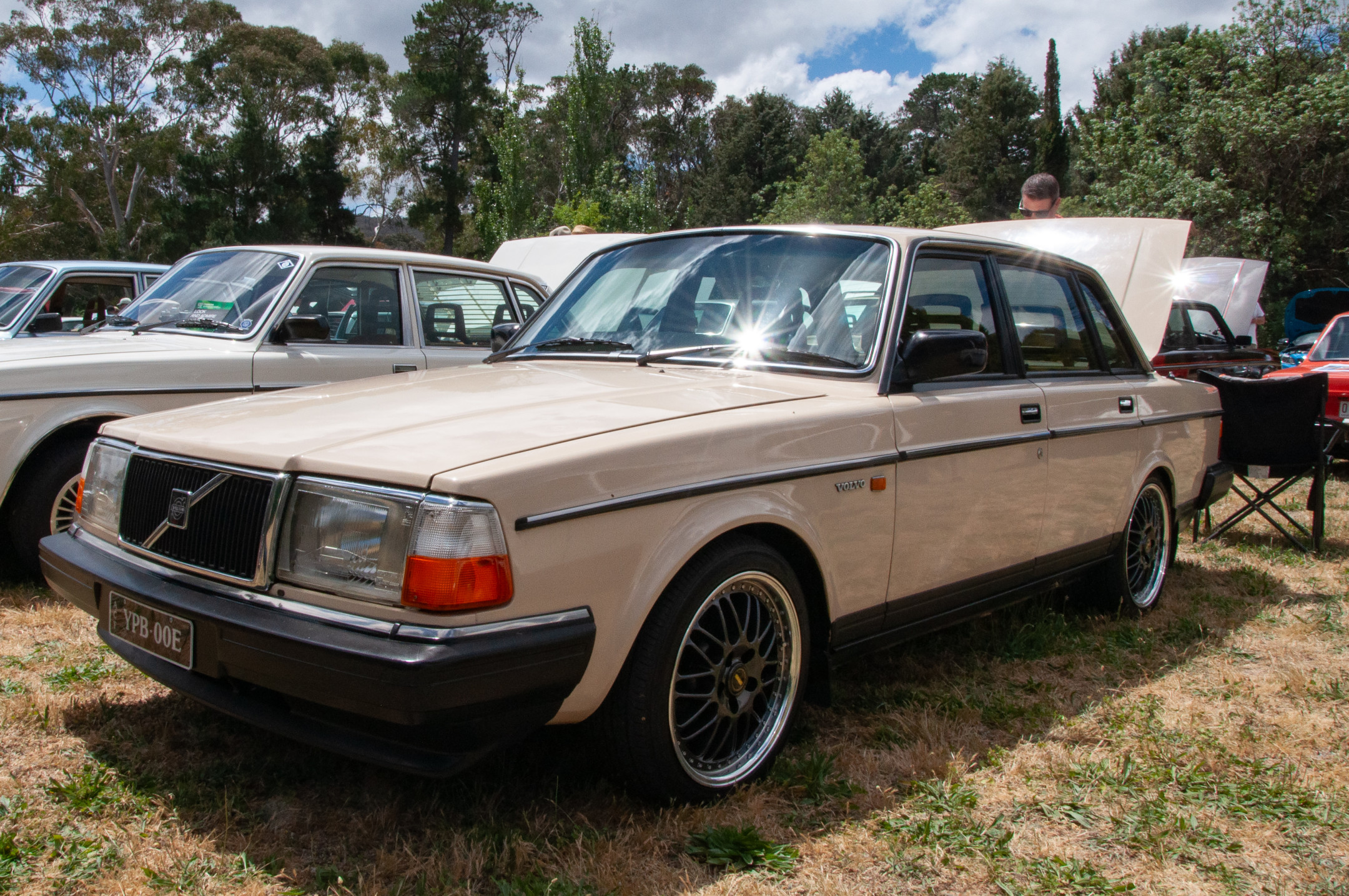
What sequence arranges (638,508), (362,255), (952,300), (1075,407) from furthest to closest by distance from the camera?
1. (362,255)
2. (1075,407)
3. (952,300)
4. (638,508)

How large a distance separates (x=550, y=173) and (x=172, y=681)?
170 ft

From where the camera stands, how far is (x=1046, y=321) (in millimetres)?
4148

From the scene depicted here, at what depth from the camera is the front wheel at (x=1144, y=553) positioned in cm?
459

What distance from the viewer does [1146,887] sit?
96.9 inches

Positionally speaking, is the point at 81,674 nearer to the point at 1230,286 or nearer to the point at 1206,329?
the point at 1206,329

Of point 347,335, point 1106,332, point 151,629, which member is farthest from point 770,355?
point 347,335

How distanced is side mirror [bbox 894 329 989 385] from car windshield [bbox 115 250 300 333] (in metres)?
3.66

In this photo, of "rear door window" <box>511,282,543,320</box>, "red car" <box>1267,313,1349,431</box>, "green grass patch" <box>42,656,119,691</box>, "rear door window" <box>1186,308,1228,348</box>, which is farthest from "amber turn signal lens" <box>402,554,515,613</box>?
"rear door window" <box>1186,308,1228,348</box>

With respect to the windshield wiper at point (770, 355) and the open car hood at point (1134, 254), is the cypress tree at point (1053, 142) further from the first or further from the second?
the windshield wiper at point (770, 355)

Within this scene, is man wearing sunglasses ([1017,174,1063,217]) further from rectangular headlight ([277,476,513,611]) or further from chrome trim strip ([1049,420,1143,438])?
rectangular headlight ([277,476,513,611])

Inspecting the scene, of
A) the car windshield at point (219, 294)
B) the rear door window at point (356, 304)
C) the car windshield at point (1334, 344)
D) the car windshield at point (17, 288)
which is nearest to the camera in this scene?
the car windshield at point (219, 294)

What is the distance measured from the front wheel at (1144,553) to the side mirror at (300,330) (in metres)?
4.10

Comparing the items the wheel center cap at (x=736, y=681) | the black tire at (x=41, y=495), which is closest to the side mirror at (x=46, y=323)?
the black tire at (x=41, y=495)

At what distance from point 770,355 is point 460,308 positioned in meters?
3.33
